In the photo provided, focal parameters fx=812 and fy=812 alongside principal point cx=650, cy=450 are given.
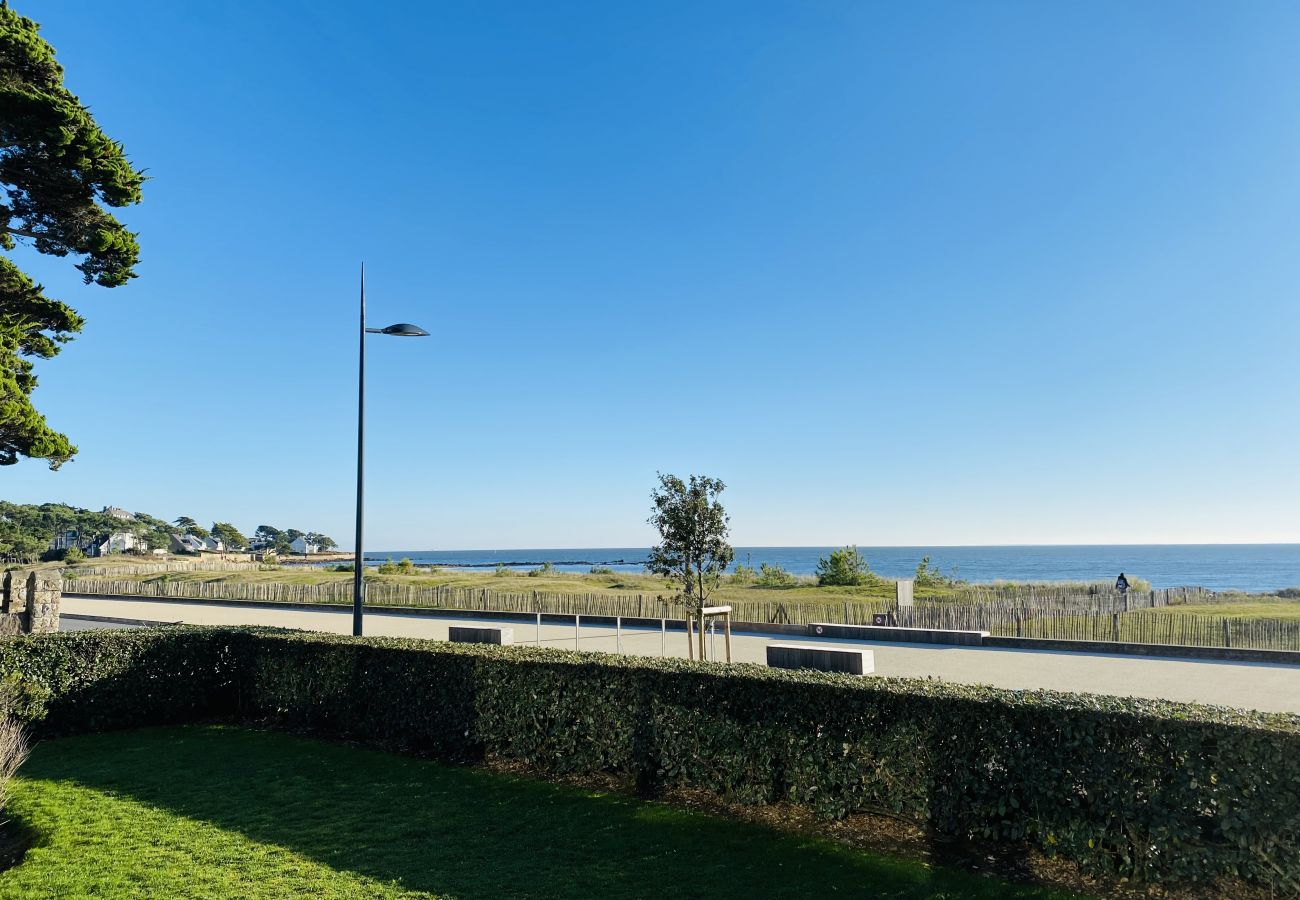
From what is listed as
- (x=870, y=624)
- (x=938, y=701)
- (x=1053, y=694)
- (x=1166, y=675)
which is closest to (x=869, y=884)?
(x=938, y=701)

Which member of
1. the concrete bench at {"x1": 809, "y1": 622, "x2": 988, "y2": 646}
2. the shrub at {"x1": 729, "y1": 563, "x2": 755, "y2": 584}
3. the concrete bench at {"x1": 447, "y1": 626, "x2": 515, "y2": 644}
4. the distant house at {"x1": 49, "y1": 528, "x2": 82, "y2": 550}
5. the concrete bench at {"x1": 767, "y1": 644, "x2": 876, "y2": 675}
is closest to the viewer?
the concrete bench at {"x1": 767, "y1": 644, "x2": 876, "y2": 675}

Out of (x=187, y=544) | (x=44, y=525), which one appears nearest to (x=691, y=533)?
(x=44, y=525)

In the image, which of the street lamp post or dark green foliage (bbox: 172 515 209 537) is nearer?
the street lamp post

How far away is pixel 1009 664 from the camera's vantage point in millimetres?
16953

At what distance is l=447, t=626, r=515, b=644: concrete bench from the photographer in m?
16.2

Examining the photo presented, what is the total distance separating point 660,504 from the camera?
14500mm

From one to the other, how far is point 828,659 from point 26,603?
12.7 metres

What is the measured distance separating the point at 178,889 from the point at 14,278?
31.5 feet

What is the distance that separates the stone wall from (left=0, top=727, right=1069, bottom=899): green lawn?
5.55 m

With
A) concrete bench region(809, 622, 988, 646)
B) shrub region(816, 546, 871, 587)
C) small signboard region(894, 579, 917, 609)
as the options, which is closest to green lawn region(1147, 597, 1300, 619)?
small signboard region(894, 579, 917, 609)

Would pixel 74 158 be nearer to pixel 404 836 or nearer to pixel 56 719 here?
pixel 56 719

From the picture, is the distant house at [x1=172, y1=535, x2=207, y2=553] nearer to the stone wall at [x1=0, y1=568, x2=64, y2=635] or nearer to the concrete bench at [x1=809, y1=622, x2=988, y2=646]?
the concrete bench at [x1=809, y1=622, x2=988, y2=646]

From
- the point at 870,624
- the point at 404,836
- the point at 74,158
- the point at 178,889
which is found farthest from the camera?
the point at 870,624

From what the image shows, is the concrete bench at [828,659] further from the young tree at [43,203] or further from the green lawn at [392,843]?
the young tree at [43,203]
